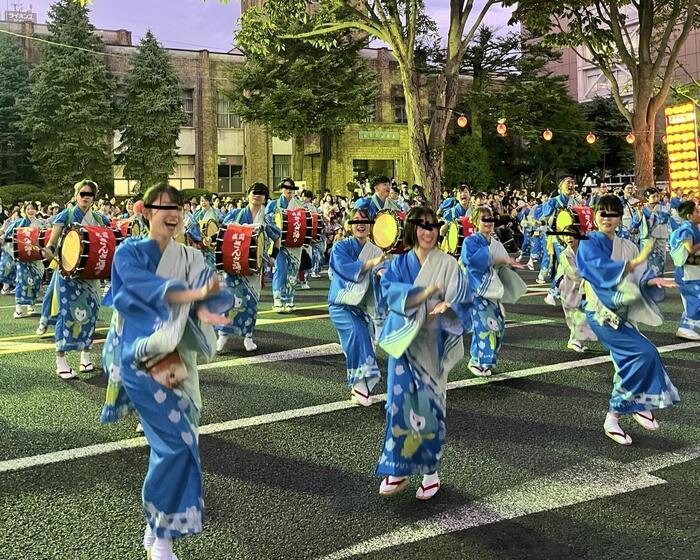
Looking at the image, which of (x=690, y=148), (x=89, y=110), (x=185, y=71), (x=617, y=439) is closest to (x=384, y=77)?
(x=185, y=71)

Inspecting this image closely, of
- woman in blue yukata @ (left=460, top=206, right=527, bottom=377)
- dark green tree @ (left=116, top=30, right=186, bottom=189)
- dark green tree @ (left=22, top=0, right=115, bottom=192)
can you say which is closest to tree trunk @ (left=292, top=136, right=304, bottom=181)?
dark green tree @ (left=116, top=30, right=186, bottom=189)

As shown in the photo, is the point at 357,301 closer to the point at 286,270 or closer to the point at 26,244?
the point at 286,270

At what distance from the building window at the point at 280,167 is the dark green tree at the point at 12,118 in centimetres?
1135

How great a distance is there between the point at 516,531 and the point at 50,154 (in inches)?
1168

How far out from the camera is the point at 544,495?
405 centimetres

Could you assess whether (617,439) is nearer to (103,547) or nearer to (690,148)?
(103,547)

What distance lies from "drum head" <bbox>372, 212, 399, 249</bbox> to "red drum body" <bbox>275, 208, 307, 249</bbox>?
3.63 m

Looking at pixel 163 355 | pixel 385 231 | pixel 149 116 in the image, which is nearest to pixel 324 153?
pixel 149 116

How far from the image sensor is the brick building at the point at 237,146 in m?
35.1

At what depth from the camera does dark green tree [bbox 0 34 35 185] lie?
3095 centimetres

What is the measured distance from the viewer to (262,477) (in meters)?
4.38

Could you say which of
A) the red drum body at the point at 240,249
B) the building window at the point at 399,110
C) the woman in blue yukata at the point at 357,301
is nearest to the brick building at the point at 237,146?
the building window at the point at 399,110

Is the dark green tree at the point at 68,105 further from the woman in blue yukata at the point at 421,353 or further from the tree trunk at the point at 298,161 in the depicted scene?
the woman in blue yukata at the point at 421,353

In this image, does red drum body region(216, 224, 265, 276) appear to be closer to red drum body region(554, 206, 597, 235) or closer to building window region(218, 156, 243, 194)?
red drum body region(554, 206, 597, 235)
